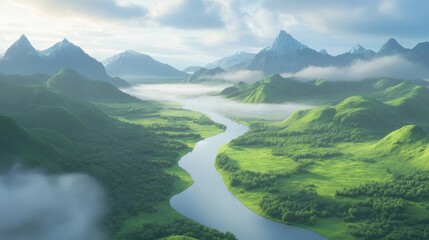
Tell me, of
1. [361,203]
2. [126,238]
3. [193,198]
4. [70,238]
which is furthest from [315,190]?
[70,238]

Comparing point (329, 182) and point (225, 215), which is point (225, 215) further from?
point (329, 182)

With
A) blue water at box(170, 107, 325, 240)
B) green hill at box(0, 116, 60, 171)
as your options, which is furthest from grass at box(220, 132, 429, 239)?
green hill at box(0, 116, 60, 171)

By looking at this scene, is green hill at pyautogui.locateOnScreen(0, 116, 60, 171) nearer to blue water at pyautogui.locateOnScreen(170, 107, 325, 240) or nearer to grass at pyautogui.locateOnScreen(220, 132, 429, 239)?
blue water at pyautogui.locateOnScreen(170, 107, 325, 240)

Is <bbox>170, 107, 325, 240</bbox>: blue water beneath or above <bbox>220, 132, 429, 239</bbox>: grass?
beneath

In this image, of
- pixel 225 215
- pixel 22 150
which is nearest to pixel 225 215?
pixel 225 215

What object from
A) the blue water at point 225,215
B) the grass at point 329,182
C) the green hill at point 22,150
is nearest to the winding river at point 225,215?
the blue water at point 225,215

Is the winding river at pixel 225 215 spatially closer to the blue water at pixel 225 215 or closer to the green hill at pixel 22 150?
the blue water at pixel 225 215

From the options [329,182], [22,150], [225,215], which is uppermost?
[329,182]

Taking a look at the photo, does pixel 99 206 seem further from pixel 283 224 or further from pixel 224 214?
pixel 283 224
